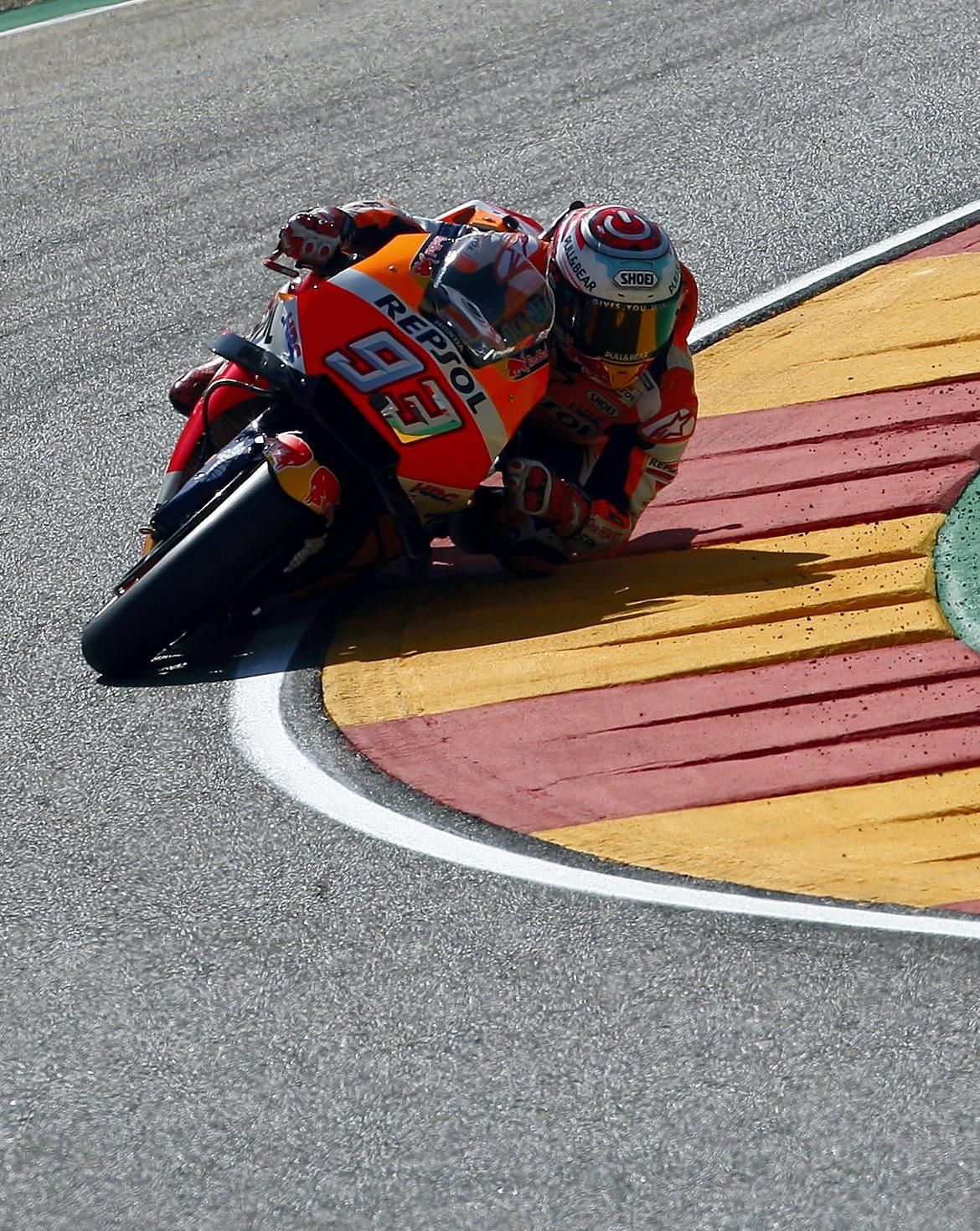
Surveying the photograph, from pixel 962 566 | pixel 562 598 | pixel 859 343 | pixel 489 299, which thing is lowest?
pixel 859 343

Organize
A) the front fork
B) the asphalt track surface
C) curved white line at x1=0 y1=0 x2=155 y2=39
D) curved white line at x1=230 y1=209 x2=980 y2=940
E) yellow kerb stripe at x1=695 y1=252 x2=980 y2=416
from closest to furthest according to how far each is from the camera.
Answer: the asphalt track surface → curved white line at x1=230 y1=209 x2=980 y2=940 → the front fork → yellow kerb stripe at x1=695 y1=252 x2=980 y2=416 → curved white line at x1=0 y1=0 x2=155 y2=39

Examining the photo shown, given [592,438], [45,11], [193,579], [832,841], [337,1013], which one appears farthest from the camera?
[45,11]

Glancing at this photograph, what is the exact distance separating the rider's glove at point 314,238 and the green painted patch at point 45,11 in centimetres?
788

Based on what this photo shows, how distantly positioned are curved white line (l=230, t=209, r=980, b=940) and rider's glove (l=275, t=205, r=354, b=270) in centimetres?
129

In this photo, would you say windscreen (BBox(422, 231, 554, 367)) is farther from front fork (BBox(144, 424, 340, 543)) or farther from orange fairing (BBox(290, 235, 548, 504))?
front fork (BBox(144, 424, 340, 543))

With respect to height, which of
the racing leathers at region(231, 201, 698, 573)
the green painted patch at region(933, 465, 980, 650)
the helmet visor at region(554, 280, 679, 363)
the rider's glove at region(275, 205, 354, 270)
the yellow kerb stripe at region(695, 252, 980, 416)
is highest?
the rider's glove at region(275, 205, 354, 270)

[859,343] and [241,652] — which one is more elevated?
[241,652]

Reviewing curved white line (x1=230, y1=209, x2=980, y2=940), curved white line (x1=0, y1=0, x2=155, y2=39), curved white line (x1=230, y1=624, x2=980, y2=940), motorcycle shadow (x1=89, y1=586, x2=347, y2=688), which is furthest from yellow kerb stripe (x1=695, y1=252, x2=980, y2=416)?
curved white line (x1=0, y1=0, x2=155, y2=39)

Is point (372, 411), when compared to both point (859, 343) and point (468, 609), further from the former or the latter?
point (859, 343)

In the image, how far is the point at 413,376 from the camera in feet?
19.7

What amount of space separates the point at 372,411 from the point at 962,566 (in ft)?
6.46

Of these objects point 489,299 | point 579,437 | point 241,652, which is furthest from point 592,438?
point 241,652

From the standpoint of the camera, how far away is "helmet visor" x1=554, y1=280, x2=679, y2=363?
20.5 ft

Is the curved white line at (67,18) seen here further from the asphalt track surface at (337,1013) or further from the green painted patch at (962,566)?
the green painted patch at (962,566)
